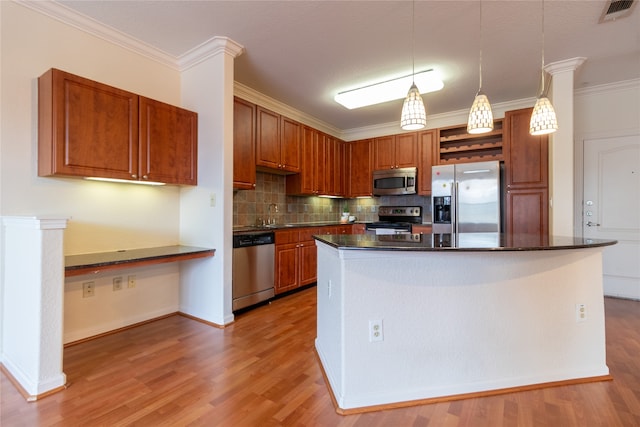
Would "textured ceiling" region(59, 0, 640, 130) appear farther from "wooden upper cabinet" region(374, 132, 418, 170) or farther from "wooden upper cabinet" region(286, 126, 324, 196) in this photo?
"wooden upper cabinet" region(374, 132, 418, 170)

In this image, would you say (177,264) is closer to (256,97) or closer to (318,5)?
(256,97)

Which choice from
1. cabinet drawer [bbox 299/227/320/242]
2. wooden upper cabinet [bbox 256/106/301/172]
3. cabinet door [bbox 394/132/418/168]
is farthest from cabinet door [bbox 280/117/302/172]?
cabinet door [bbox 394/132/418/168]

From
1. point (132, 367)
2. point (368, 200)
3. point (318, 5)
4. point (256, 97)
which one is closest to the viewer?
point (132, 367)

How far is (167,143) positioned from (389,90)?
2.42 metres

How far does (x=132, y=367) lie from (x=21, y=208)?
1.36 m

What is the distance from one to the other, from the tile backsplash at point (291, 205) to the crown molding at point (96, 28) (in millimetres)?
1602

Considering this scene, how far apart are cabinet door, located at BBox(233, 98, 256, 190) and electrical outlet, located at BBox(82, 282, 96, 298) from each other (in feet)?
4.95

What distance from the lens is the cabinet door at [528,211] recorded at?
358cm

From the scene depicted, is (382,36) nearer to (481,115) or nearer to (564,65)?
(481,115)

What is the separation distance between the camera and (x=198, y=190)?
297 cm

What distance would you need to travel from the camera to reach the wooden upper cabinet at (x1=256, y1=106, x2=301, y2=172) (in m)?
3.57

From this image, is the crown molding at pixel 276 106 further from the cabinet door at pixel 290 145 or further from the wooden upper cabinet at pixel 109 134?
the wooden upper cabinet at pixel 109 134

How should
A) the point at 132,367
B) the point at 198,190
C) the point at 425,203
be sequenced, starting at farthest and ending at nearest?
the point at 425,203
the point at 198,190
the point at 132,367

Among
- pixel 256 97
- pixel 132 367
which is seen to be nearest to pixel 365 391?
pixel 132 367
